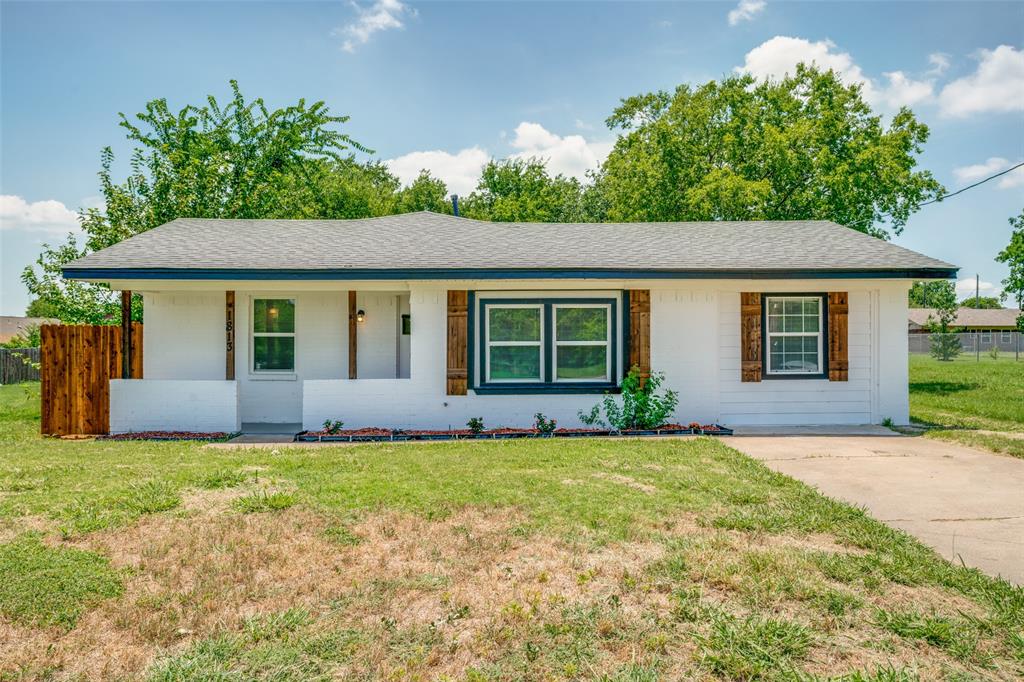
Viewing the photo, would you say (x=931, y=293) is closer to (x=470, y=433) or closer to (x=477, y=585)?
(x=470, y=433)

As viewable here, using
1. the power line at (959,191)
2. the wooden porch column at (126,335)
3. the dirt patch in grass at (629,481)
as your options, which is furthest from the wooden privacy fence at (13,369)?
the power line at (959,191)

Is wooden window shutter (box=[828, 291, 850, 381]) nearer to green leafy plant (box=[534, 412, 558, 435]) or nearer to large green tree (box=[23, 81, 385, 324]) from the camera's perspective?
green leafy plant (box=[534, 412, 558, 435])

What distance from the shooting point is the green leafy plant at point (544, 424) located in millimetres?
9367

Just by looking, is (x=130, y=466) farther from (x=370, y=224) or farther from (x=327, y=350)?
(x=370, y=224)

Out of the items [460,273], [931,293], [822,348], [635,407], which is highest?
[931,293]

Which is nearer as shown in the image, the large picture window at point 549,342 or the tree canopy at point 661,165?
the large picture window at point 549,342

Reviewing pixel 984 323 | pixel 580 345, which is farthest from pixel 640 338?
pixel 984 323

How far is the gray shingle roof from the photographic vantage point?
940cm

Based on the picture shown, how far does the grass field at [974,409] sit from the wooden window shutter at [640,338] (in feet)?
14.5

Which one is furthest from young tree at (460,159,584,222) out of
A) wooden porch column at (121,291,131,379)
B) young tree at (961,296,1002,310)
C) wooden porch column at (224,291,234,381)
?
young tree at (961,296,1002,310)

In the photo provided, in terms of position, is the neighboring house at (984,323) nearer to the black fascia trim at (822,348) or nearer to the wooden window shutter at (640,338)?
the black fascia trim at (822,348)

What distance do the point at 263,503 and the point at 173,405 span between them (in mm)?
5524

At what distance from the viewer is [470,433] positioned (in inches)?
364

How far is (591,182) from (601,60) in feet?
72.4
